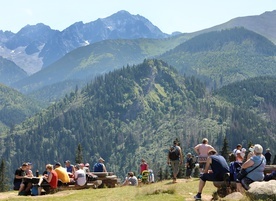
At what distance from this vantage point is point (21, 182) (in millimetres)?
29172

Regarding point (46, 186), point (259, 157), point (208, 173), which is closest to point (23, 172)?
point (46, 186)

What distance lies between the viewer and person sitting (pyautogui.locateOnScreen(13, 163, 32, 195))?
27.3m

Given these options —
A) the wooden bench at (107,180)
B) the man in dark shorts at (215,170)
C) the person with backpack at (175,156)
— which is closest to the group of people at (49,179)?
the wooden bench at (107,180)

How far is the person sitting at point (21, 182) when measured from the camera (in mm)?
27312

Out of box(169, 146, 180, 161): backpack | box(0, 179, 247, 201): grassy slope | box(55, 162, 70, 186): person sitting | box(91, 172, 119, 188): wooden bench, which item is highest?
box(169, 146, 180, 161): backpack

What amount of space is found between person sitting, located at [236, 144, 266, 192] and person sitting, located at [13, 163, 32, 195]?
48.6 feet

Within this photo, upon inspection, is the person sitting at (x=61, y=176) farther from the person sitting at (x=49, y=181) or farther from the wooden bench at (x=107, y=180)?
the wooden bench at (x=107, y=180)

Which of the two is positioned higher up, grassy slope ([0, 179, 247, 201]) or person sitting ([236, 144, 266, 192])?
person sitting ([236, 144, 266, 192])

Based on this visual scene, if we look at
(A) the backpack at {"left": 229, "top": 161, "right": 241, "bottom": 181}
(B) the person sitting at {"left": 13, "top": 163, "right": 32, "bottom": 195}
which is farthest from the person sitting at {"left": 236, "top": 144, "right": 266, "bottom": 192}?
(B) the person sitting at {"left": 13, "top": 163, "right": 32, "bottom": 195}

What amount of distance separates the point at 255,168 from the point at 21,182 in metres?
17.3

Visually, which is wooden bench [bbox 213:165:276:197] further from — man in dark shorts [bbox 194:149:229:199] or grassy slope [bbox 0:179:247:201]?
grassy slope [bbox 0:179:247:201]

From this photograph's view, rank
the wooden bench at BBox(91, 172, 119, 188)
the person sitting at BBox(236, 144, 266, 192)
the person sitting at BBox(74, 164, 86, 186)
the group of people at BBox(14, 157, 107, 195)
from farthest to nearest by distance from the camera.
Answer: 1. the wooden bench at BBox(91, 172, 119, 188)
2. the person sitting at BBox(74, 164, 86, 186)
3. the group of people at BBox(14, 157, 107, 195)
4. the person sitting at BBox(236, 144, 266, 192)

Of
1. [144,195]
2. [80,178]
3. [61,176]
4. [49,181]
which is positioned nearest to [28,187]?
[49,181]

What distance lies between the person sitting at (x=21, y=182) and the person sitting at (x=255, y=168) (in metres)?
14.8
